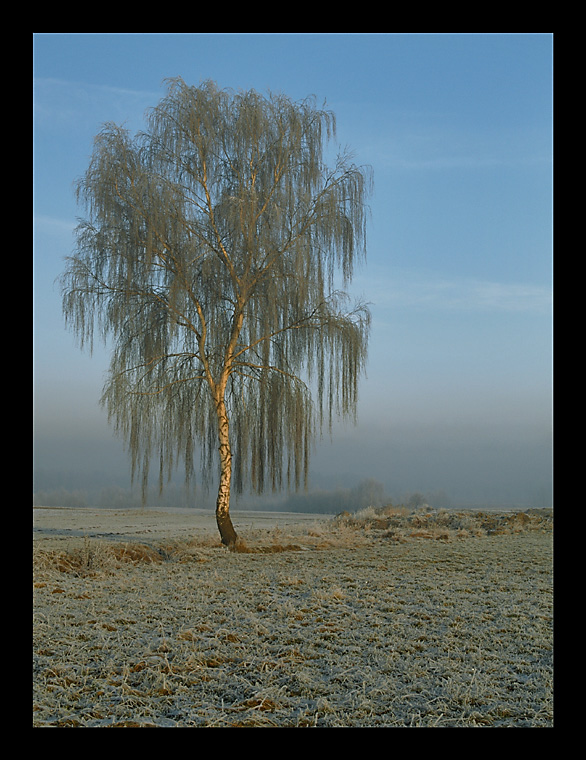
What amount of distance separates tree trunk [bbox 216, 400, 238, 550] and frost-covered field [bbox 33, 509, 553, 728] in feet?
1.16

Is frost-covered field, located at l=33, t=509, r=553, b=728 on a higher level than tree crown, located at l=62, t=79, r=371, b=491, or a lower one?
lower

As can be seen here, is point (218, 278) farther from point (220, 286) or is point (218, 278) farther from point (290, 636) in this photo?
point (290, 636)

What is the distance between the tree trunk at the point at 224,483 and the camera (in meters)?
8.08

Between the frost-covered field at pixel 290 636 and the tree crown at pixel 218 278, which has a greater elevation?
the tree crown at pixel 218 278

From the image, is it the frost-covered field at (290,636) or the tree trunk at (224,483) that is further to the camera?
the tree trunk at (224,483)

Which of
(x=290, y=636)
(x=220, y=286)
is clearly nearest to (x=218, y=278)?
(x=220, y=286)

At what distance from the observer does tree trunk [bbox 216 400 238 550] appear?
808 cm

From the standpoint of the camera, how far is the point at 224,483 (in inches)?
320

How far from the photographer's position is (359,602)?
4.89 m

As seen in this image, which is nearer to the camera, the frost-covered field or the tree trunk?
the frost-covered field

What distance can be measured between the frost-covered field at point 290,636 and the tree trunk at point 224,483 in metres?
0.35

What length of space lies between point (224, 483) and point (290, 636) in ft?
14.1
